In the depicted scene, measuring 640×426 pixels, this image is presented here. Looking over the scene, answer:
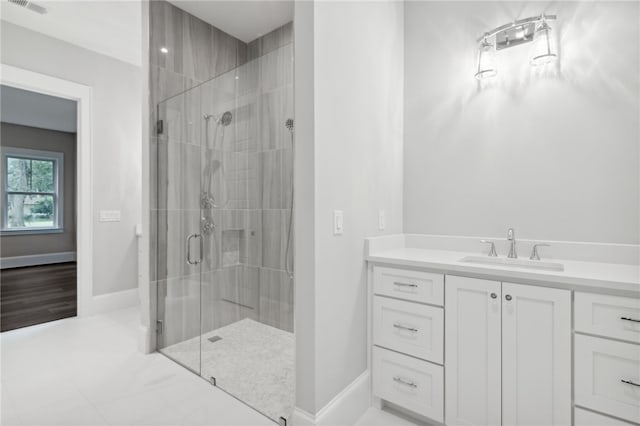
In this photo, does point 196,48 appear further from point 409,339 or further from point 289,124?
point 409,339

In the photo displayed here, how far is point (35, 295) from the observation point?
4062mm

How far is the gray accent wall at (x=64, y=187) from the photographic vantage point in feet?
19.9

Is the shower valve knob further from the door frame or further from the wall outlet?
the door frame

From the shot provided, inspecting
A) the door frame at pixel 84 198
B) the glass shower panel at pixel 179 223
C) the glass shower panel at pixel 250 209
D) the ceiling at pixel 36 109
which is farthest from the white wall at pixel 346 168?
the ceiling at pixel 36 109

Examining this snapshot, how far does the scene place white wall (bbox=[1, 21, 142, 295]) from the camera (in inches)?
127

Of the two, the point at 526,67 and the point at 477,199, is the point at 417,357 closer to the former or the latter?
the point at 477,199

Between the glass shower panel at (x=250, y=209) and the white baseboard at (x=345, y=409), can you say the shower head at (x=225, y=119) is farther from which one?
the white baseboard at (x=345, y=409)

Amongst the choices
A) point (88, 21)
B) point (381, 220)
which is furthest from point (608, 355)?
point (88, 21)

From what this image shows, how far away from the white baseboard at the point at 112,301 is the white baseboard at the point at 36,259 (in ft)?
14.1

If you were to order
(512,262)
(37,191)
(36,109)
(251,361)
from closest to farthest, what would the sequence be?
(512,262)
(251,361)
(36,109)
(37,191)

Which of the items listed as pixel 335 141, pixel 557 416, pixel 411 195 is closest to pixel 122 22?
pixel 335 141

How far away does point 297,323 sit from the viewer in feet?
5.13

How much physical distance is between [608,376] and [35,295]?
551cm

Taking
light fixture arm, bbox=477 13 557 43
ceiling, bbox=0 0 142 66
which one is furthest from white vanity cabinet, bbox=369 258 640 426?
ceiling, bbox=0 0 142 66
